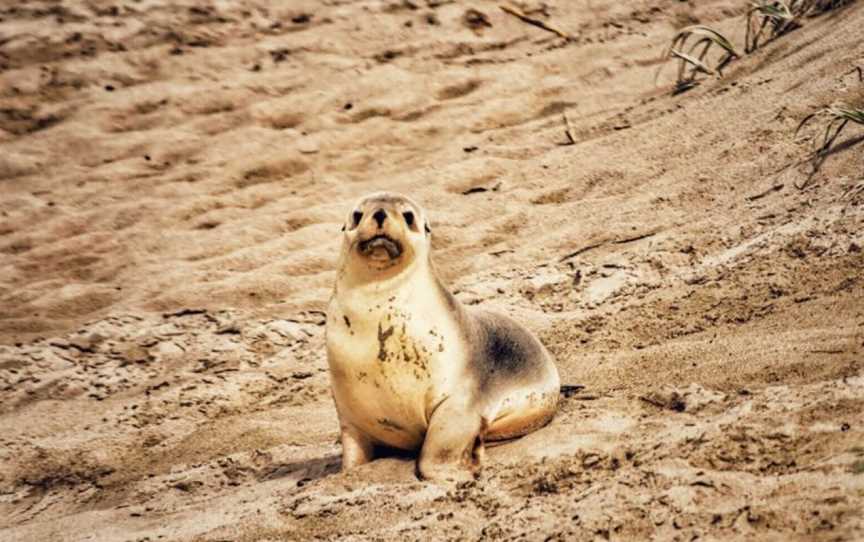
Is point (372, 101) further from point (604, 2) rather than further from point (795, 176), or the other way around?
point (795, 176)

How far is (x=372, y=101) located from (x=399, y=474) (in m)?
4.35

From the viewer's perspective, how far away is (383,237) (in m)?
3.59

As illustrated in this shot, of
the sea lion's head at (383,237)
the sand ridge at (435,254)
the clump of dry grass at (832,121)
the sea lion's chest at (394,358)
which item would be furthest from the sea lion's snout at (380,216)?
the clump of dry grass at (832,121)

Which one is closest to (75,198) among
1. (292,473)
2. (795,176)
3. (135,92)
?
(135,92)

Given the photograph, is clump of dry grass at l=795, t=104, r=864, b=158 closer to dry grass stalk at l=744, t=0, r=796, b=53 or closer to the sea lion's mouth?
dry grass stalk at l=744, t=0, r=796, b=53

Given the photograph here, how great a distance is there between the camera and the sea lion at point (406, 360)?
11.8 ft

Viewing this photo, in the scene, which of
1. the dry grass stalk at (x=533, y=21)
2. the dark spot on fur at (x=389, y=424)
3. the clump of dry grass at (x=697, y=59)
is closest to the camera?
the dark spot on fur at (x=389, y=424)

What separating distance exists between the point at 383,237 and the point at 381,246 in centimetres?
3

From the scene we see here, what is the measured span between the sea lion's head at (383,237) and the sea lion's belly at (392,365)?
0.55 ft

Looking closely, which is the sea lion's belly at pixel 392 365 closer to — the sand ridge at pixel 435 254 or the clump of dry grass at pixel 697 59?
the sand ridge at pixel 435 254

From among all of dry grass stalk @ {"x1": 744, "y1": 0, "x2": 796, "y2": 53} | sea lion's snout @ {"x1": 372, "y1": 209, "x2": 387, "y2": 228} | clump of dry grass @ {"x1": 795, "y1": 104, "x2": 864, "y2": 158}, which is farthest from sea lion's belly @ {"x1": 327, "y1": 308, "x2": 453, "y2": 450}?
dry grass stalk @ {"x1": 744, "y1": 0, "x2": 796, "y2": 53}

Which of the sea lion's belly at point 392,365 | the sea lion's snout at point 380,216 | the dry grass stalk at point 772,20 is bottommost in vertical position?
the sea lion's belly at point 392,365

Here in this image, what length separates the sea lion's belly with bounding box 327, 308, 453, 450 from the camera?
3623 mm

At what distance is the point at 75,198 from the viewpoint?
22.3 feet
